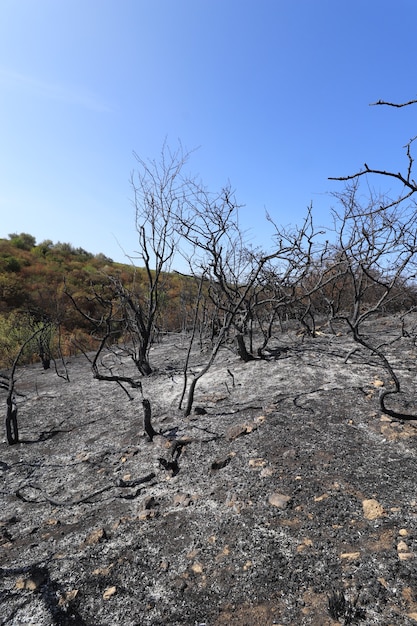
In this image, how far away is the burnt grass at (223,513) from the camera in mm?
1646

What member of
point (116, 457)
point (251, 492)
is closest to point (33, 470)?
point (116, 457)

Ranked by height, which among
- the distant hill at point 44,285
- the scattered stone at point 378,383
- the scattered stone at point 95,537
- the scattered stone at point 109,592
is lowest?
the scattered stone at point 109,592

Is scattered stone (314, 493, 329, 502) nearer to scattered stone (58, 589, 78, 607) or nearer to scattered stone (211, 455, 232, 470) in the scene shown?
scattered stone (211, 455, 232, 470)

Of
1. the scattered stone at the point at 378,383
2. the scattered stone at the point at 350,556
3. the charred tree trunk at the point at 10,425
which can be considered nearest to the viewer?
the scattered stone at the point at 350,556

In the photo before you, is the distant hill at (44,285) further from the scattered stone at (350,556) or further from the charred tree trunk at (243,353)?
the scattered stone at (350,556)

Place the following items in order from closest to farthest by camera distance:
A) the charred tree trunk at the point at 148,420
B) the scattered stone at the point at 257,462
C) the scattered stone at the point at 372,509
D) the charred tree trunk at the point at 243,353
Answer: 1. the scattered stone at the point at 372,509
2. the scattered stone at the point at 257,462
3. the charred tree trunk at the point at 148,420
4. the charred tree trunk at the point at 243,353

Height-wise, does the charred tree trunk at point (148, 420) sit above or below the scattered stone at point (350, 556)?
above

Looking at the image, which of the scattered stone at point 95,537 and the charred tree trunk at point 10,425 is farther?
the charred tree trunk at point 10,425

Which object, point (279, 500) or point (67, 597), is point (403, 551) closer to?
point (279, 500)

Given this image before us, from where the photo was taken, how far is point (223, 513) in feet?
7.44

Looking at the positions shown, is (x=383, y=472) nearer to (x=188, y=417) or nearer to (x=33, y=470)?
(x=188, y=417)

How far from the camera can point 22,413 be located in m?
5.01

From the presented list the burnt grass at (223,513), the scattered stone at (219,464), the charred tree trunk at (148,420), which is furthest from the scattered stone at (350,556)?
the charred tree trunk at (148,420)

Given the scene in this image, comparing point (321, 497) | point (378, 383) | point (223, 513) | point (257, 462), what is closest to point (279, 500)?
point (321, 497)
